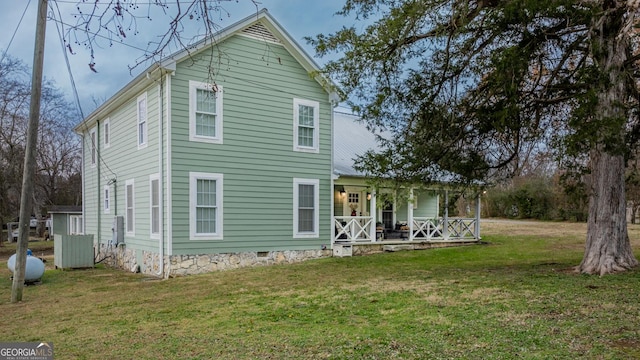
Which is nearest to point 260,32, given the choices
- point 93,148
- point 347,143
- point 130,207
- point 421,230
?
point 347,143

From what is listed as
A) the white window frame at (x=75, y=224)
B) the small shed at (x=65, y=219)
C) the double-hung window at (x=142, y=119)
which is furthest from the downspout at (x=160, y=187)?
the small shed at (x=65, y=219)

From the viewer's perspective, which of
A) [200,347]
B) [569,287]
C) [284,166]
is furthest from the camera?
[284,166]

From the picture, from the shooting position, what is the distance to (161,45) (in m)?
3.25

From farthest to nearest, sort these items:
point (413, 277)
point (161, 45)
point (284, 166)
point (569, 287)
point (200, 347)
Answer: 1. point (284, 166)
2. point (413, 277)
3. point (569, 287)
4. point (200, 347)
5. point (161, 45)

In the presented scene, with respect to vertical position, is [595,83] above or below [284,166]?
above

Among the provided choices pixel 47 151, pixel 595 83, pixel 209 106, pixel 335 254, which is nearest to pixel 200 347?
pixel 595 83

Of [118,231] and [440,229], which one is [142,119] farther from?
[440,229]

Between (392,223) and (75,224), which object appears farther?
(75,224)

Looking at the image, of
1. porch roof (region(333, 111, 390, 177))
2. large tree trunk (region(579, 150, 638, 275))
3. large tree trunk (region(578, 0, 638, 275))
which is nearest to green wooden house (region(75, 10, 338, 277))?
porch roof (region(333, 111, 390, 177))

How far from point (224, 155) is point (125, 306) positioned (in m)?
5.38

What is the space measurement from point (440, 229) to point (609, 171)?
10.1 meters

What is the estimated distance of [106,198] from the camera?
639 inches

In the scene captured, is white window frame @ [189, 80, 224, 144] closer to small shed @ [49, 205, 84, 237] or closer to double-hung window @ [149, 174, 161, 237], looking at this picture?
double-hung window @ [149, 174, 161, 237]

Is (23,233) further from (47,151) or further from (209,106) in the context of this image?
(47,151)
